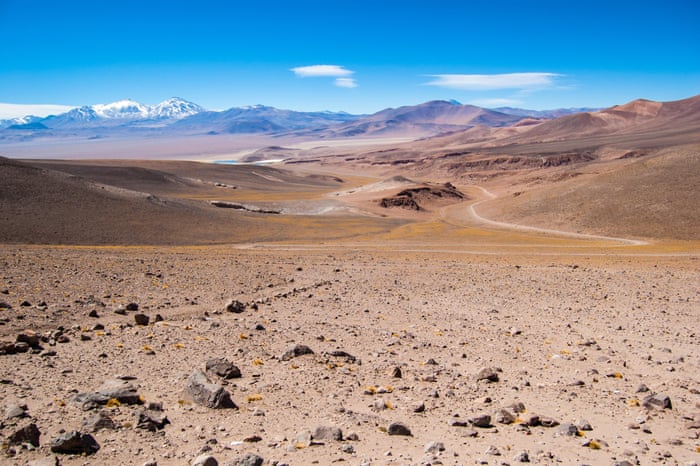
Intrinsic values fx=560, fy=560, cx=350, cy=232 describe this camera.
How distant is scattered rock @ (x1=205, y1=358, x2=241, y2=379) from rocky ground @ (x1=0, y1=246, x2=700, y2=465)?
0.03 m

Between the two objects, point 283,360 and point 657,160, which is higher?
point 657,160

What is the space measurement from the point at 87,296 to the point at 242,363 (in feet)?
20.1

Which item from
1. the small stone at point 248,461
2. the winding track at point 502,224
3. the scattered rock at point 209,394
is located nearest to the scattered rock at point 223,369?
the scattered rock at point 209,394

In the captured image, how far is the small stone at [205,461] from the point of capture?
18.5ft

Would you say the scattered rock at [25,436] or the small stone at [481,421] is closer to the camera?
the scattered rock at [25,436]

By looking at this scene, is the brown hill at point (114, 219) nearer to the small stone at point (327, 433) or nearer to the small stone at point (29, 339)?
the small stone at point (29, 339)

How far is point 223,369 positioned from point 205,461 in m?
2.78

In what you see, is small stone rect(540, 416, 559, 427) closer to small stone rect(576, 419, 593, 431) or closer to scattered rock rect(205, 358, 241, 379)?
small stone rect(576, 419, 593, 431)

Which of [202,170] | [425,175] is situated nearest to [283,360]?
[202,170]

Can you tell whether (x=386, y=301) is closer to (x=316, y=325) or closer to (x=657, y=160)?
(x=316, y=325)

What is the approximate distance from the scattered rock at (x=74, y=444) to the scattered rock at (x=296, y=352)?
12.2ft

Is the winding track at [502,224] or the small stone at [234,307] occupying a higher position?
the small stone at [234,307]

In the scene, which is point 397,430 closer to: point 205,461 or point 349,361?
point 205,461

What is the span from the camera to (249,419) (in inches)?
275
